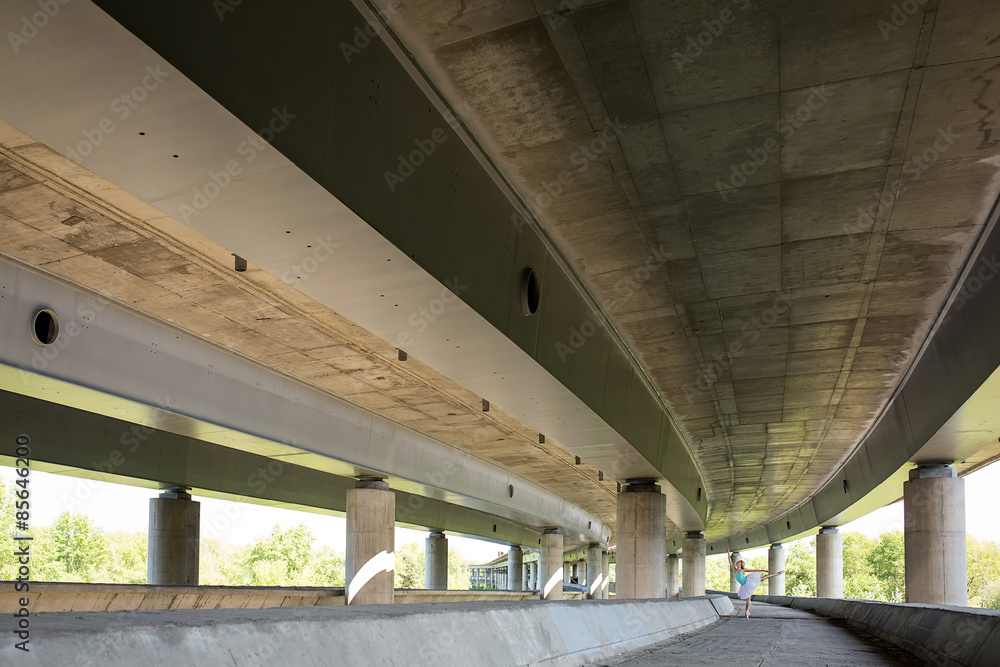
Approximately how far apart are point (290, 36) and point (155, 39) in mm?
1623

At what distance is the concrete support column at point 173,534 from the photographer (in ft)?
111

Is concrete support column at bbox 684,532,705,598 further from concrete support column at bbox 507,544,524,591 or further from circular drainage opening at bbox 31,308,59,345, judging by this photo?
circular drainage opening at bbox 31,308,59,345

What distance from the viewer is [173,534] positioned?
3450 centimetres

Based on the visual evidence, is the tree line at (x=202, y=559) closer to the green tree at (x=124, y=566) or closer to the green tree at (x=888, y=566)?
the green tree at (x=124, y=566)

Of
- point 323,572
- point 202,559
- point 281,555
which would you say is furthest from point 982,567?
point 202,559

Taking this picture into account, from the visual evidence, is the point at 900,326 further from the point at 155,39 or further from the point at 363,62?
the point at 155,39

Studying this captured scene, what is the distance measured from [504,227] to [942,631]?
866 centimetres

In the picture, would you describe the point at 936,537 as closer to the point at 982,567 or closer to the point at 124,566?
the point at 124,566

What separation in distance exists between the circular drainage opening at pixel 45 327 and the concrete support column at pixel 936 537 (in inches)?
969

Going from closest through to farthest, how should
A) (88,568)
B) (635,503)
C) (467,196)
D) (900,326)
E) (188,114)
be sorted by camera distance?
1. (188,114)
2. (467,196)
3. (900,326)
4. (635,503)
5. (88,568)

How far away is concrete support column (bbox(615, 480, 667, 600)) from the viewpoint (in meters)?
30.3

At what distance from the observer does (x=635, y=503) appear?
99.8ft

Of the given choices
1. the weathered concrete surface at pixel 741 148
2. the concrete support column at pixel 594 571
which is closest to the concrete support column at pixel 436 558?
the concrete support column at pixel 594 571

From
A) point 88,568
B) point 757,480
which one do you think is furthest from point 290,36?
point 88,568
